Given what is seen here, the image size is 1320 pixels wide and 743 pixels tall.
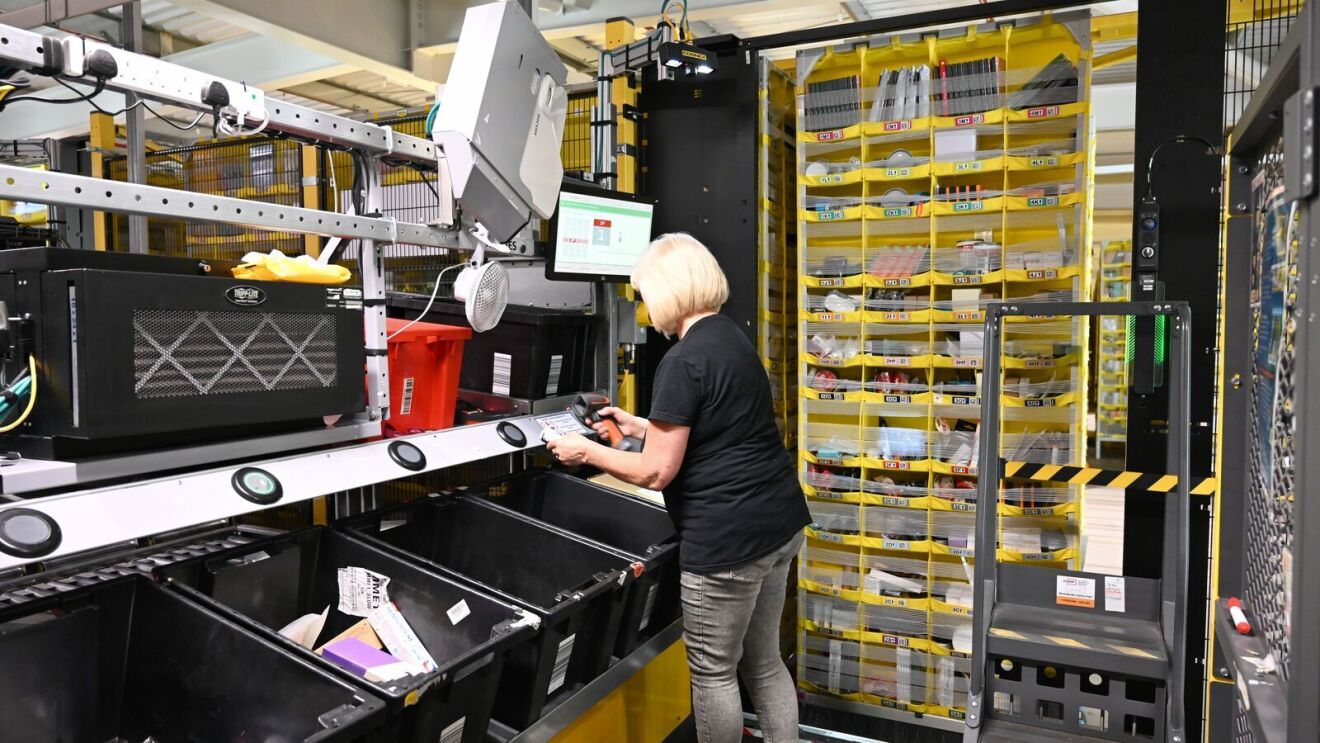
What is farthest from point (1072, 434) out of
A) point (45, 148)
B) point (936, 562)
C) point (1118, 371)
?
point (1118, 371)

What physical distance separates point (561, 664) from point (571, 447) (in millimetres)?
608

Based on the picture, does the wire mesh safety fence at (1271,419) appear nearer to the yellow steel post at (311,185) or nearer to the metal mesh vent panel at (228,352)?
the metal mesh vent panel at (228,352)

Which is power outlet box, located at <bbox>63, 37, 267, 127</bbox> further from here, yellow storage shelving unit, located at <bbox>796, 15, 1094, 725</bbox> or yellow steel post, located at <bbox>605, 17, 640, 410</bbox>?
yellow storage shelving unit, located at <bbox>796, 15, 1094, 725</bbox>

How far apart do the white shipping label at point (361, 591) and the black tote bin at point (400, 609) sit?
18 millimetres

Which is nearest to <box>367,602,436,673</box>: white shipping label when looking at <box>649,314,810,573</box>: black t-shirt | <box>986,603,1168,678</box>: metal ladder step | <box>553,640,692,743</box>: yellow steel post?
<box>553,640,692,743</box>: yellow steel post

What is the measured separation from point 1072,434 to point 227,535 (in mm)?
2917

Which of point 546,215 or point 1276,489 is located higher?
point 546,215

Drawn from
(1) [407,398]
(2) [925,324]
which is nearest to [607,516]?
(1) [407,398]

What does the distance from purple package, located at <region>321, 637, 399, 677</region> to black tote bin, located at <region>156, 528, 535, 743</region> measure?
127mm

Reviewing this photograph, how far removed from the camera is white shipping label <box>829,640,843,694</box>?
3.60 meters

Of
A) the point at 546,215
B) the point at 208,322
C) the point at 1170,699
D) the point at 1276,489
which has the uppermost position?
the point at 546,215

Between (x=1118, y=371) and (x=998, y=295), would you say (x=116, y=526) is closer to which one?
(x=998, y=295)

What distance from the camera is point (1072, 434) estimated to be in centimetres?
319

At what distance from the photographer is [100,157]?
14.9 ft
